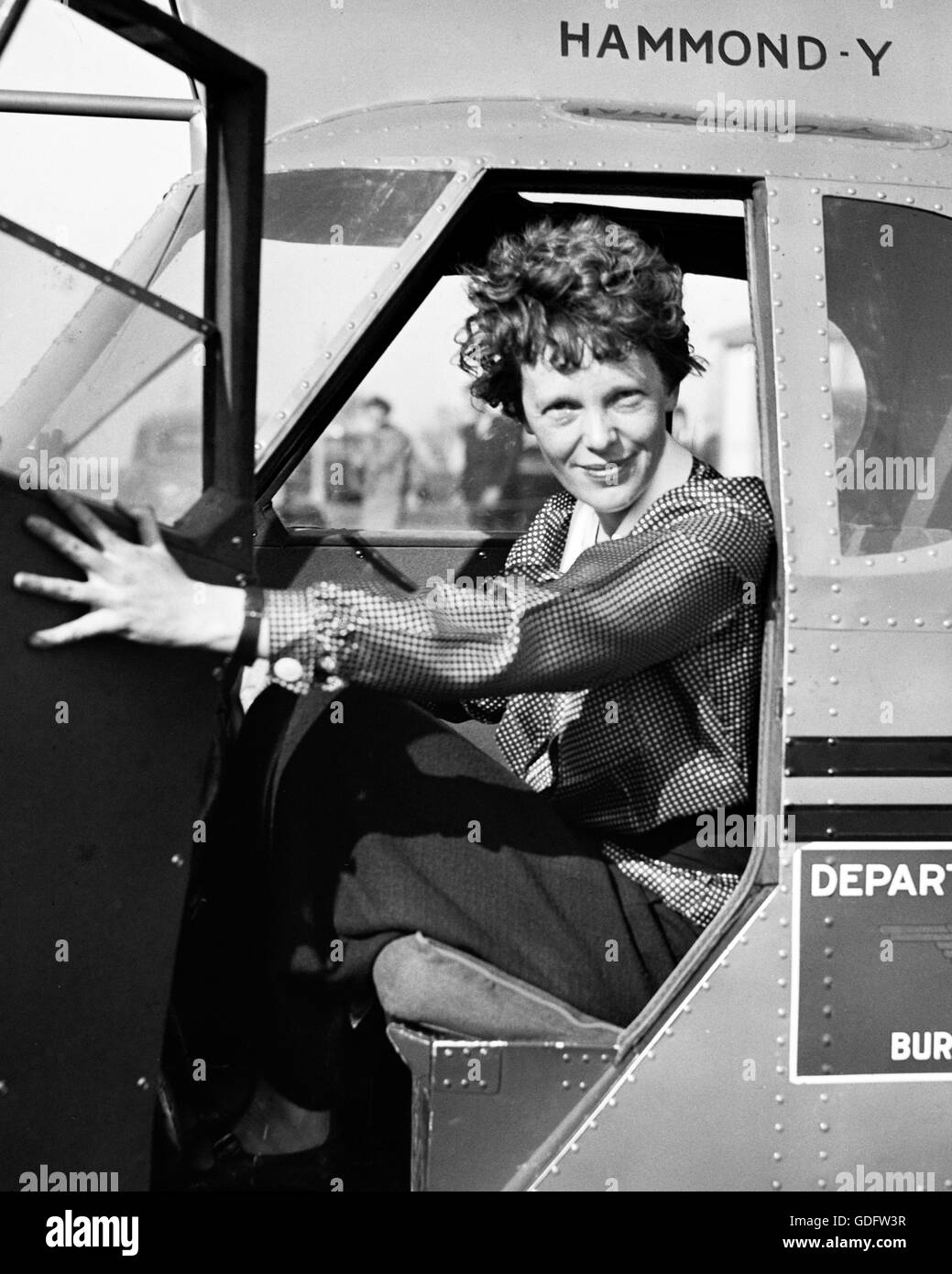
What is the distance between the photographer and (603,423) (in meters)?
2.23

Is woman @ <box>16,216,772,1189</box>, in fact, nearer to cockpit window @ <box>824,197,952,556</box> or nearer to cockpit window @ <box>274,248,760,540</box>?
cockpit window @ <box>824,197,952,556</box>

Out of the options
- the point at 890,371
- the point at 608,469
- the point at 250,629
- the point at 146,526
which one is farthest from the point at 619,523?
the point at 146,526

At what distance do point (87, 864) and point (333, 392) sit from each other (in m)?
0.88

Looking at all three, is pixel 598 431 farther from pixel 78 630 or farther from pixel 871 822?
pixel 78 630

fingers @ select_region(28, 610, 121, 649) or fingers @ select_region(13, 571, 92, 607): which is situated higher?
fingers @ select_region(13, 571, 92, 607)

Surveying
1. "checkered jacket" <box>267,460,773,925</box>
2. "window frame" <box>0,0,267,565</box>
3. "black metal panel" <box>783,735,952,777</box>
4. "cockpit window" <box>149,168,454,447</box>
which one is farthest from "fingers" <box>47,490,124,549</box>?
"black metal panel" <box>783,735,952,777</box>

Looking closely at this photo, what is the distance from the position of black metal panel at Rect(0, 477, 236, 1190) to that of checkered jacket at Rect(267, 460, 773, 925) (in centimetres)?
20

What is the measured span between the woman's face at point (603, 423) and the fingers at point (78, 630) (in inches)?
33.1

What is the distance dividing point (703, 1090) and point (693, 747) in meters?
0.51

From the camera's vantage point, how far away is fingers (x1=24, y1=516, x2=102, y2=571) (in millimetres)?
1704

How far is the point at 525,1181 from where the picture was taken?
6.70 ft

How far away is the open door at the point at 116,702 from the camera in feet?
5.78
